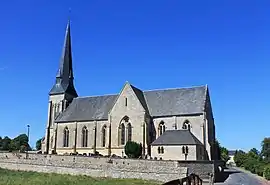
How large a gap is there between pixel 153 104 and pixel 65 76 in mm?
20740

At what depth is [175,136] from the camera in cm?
4384

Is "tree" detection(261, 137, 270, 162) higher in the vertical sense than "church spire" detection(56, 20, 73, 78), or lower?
lower

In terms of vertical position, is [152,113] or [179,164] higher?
[152,113]

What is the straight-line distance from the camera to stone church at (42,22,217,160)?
145 ft

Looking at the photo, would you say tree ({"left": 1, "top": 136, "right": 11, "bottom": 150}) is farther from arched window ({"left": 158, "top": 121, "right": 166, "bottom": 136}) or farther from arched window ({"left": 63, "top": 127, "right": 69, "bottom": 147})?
arched window ({"left": 158, "top": 121, "right": 166, "bottom": 136})

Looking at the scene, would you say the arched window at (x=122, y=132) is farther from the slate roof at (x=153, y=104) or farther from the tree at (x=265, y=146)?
the tree at (x=265, y=146)

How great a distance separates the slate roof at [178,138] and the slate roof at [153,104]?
4.39m

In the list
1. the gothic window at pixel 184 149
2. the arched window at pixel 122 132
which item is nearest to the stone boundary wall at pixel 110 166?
the gothic window at pixel 184 149

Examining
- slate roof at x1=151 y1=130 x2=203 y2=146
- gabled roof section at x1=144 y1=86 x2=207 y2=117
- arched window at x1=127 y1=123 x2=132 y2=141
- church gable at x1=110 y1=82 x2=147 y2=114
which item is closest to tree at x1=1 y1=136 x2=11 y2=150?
church gable at x1=110 y1=82 x2=147 y2=114

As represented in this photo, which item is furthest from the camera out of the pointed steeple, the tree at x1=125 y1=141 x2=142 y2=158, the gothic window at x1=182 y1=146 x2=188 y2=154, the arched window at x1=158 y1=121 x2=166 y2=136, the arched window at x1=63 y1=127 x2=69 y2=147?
the pointed steeple

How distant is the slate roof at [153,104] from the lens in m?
49.1

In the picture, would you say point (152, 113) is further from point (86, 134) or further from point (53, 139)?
point (53, 139)

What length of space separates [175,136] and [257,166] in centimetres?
2032

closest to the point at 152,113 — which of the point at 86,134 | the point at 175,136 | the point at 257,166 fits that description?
the point at 175,136
